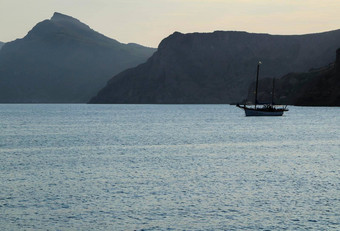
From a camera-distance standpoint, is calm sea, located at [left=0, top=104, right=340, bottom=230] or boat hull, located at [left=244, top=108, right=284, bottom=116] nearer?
calm sea, located at [left=0, top=104, right=340, bottom=230]

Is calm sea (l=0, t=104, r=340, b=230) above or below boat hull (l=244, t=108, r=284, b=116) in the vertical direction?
below

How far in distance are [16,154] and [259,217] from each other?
117 feet

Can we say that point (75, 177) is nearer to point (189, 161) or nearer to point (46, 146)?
point (189, 161)

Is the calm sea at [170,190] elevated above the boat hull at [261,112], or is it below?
A: below

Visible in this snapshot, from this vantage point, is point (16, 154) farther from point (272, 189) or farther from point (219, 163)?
point (272, 189)

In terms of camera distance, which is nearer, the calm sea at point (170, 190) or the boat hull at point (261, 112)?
the calm sea at point (170, 190)

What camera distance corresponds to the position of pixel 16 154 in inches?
2144

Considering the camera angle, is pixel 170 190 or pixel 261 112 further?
pixel 261 112

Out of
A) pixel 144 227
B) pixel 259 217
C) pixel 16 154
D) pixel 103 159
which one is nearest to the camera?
pixel 144 227

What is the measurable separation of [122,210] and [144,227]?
3373 mm

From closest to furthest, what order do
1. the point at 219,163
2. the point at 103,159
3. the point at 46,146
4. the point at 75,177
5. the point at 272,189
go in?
1. the point at 272,189
2. the point at 75,177
3. the point at 219,163
4. the point at 103,159
5. the point at 46,146

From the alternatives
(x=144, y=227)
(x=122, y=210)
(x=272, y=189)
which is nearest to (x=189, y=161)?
(x=272, y=189)

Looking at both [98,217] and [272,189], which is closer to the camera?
[98,217]

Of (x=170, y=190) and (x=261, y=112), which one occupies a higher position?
(x=261, y=112)
